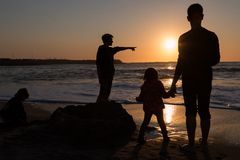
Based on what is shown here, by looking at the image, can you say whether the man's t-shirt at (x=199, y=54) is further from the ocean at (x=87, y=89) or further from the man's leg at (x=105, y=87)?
the ocean at (x=87, y=89)

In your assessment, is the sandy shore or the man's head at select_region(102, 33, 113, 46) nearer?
the sandy shore

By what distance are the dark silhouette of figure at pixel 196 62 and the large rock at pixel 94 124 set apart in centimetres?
130

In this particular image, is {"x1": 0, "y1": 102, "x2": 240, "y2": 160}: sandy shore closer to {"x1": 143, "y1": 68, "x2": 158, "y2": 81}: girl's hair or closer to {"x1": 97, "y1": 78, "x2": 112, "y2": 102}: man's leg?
{"x1": 143, "y1": 68, "x2": 158, "y2": 81}: girl's hair

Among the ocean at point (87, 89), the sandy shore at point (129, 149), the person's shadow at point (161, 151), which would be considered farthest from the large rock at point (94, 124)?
the ocean at point (87, 89)

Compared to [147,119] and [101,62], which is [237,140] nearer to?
[147,119]

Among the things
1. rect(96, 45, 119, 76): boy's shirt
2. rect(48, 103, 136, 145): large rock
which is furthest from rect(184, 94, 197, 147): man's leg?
rect(96, 45, 119, 76): boy's shirt

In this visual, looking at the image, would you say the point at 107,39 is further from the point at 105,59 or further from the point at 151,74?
the point at 151,74

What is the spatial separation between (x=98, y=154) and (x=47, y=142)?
0.82m

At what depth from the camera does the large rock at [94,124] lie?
6.15 m

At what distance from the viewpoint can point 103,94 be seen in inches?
316

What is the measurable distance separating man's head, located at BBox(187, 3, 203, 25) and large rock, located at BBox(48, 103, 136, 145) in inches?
80.9

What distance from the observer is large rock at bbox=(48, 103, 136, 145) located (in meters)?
6.15

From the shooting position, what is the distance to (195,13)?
17.5 feet

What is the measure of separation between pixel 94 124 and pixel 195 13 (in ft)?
7.26
